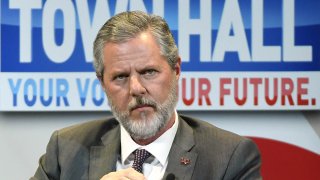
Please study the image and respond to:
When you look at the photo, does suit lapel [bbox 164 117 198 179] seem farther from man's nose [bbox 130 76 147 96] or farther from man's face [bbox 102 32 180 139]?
man's nose [bbox 130 76 147 96]

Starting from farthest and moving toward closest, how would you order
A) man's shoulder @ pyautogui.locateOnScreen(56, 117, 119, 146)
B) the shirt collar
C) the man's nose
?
man's shoulder @ pyautogui.locateOnScreen(56, 117, 119, 146), the shirt collar, the man's nose

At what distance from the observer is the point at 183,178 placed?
1.39 m

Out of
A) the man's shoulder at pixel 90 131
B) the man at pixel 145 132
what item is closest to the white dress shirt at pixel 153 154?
the man at pixel 145 132

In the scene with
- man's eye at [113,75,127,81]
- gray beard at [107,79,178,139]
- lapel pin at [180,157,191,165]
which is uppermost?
man's eye at [113,75,127,81]

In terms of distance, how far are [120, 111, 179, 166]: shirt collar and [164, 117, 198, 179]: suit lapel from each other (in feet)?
0.05

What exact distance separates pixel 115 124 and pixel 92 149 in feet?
0.45

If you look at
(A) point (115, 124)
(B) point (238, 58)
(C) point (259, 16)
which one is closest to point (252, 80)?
(B) point (238, 58)

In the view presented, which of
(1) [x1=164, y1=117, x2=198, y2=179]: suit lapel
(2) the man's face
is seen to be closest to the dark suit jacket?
(1) [x1=164, y1=117, x2=198, y2=179]: suit lapel

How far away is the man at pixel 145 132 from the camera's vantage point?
1.37 m

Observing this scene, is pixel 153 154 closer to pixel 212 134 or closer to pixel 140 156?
pixel 140 156

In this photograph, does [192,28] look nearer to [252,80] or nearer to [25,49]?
[252,80]

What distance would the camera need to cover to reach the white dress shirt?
1438 millimetres

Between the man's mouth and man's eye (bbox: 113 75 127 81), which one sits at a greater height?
man's eye (bbox: 113 75 127 81)

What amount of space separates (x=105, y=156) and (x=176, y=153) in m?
0.20
